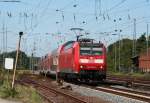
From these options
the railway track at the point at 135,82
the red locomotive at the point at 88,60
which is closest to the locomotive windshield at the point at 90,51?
the red locomotive at the point at 88,60

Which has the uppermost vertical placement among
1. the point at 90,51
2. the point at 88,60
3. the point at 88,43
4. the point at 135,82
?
the point at 88,43

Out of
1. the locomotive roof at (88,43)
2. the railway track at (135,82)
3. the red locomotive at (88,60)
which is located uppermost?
the locomotive roof at (88,43)

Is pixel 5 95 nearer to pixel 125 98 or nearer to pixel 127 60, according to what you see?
pixel 125 98

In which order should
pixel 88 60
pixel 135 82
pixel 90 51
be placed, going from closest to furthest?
pixel 88 60 → pixel 90 51 → pixel 135 82

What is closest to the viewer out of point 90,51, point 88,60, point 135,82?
point 88,60

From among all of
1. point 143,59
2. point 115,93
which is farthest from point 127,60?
point 115,93

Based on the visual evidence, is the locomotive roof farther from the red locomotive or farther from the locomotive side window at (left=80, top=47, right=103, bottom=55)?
the locomotive side window at (left=80, top=47, right=103, bottom=55)

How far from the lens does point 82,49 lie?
36656mm

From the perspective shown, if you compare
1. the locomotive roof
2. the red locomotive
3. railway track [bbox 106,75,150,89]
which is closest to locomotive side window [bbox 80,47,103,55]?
the red locomotive

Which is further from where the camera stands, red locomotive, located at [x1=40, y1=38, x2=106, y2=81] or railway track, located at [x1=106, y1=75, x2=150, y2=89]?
red locomotive, located at [x1=40, y1=38, x2=106, y2=81]

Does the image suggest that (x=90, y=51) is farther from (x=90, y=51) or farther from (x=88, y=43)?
(x=88, y=43)

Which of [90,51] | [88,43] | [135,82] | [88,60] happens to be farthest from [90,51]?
[135,82]

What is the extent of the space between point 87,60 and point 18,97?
1241cm

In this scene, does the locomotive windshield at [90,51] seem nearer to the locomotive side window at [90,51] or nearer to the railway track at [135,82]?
the locomotive side window at [90,51]
